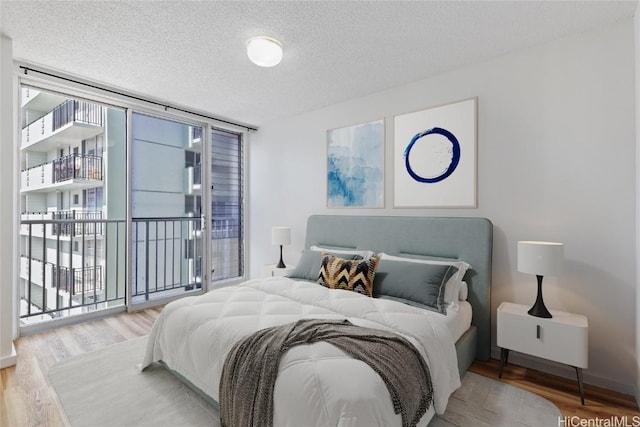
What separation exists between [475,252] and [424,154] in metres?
1.06

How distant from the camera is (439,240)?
2846 mm

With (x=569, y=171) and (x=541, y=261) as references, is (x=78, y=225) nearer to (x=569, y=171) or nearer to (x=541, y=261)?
(x=541, y=261)

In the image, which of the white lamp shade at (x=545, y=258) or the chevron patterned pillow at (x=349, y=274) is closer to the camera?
the white lamp shade at (x=545, y=258)

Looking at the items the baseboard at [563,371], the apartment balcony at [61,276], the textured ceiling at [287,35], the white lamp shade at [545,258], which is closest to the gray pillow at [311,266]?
the white lamp shade at [545,258]

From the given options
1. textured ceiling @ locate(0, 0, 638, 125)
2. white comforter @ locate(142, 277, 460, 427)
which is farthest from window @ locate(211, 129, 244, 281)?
white comforter @ locate(142, 277, 460, 427)

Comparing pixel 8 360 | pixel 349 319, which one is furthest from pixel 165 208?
pixel 349 319

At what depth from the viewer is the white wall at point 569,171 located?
2148 millimetres

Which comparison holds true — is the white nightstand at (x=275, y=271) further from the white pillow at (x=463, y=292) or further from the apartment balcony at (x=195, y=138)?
the apartment balcony at (x=195, y=138)

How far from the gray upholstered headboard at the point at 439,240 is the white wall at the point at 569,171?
5.7 inches

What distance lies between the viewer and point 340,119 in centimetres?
378

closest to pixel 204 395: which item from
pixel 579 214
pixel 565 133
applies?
pixel 579 214

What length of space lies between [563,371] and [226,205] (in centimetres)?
434

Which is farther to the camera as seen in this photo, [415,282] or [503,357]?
[415,282]

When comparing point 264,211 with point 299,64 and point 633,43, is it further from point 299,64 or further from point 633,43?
point 633,43
